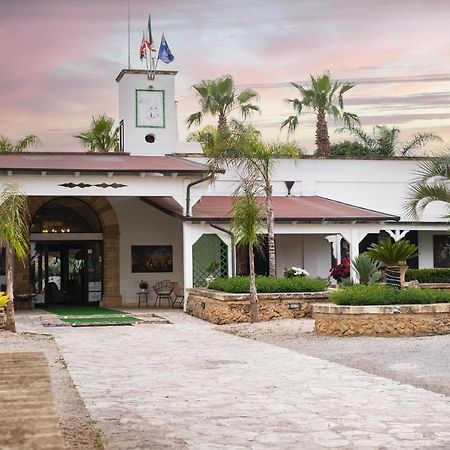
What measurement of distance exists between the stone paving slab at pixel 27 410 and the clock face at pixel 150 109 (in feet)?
86.4

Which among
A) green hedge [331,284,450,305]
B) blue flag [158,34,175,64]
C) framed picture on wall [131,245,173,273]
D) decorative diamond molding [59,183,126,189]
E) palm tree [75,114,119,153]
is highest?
blue flag [158,34,175,64]

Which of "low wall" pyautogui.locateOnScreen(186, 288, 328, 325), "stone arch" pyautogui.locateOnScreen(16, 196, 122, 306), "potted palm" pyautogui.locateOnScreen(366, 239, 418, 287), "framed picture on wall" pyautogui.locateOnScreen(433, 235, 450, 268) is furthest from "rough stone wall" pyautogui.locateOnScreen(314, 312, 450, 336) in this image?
"framed picture on wall" pyautogui.locateOnScreen(433, 235, 450, 268)

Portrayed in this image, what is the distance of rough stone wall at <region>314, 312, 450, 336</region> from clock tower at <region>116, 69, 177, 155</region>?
15.1m

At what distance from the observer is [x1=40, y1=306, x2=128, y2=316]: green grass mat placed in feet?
83.6

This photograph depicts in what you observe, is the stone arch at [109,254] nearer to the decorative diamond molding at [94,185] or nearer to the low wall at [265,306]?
the decorative diamond molding at [94,185]

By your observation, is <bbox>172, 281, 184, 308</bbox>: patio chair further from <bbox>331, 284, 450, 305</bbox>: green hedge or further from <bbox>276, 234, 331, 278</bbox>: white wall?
<bbox>331, 284, 450, 305</bbox>: green hedge

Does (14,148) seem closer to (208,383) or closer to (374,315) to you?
(374,315)

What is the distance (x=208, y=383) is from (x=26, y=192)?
14.0 meters

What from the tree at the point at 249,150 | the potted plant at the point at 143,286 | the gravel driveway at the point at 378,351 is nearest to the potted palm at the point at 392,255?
the gravel driveway at the point at 378,351

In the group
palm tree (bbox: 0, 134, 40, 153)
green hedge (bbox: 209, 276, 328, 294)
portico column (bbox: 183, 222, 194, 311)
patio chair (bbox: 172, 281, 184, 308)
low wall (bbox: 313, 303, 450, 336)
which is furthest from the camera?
palm tree (bbox: 0, 134, 40, 153)

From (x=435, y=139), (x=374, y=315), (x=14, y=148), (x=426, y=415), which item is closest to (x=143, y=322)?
(x=374, y=315)

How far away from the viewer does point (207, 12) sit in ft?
50.1

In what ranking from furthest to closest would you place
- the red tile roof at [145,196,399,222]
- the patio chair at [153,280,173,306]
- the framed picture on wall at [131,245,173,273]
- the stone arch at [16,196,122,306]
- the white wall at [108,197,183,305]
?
1. the framed picture on wall at [131,245,173,273]
2. the white wall at [108,197,183,305]
3. the stone arch at [16,196,122,306]
4. the patio chair at [153,280,173,306]
5. the red tile roof at [145,196,399,222]

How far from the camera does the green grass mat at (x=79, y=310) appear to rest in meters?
25.5
